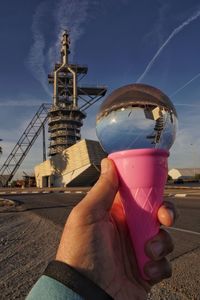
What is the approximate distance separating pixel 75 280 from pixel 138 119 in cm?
108

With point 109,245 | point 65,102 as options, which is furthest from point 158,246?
point 65,102

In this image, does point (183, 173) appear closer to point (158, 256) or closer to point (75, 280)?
point (158, 256)

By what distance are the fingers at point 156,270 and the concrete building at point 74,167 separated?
5277 cm

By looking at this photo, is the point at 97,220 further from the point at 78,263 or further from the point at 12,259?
the point at 12,259

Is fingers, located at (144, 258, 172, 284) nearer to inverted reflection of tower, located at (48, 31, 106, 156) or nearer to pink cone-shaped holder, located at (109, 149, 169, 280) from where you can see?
pink cone-shaped holder, located at (109, 149, 169, 280)

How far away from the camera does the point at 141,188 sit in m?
1.80

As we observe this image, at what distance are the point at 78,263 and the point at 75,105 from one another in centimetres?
7275

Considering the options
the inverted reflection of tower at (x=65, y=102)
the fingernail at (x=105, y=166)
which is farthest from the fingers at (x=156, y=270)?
the inverted reflection of tower at (x=65, y=102)

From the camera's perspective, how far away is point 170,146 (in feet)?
7.29

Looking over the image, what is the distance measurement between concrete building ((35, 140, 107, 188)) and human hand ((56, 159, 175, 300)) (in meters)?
52.8

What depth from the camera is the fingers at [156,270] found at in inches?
75.5

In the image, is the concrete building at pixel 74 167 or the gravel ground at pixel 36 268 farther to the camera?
the concrete building at pixel 74 167

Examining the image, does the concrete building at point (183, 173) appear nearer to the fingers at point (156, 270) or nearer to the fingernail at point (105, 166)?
the fingers at point (156, 270)

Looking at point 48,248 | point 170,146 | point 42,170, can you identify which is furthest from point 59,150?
point 170,146
